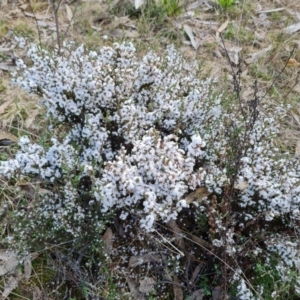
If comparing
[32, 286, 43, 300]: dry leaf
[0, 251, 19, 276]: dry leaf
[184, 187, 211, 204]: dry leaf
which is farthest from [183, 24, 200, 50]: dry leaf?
[32, 286, 43, 300]: dry leaf

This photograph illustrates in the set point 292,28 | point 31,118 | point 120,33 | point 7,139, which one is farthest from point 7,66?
point 292,28

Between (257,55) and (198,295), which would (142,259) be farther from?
(257,55)

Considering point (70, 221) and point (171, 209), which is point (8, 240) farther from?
point (171, 209)

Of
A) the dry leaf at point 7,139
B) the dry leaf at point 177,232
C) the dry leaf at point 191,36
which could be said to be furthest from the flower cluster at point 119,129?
the dry leaf at point 191,36

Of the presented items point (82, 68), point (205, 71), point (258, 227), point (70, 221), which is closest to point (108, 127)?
point (82, 68)

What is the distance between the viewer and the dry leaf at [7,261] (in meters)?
2.39

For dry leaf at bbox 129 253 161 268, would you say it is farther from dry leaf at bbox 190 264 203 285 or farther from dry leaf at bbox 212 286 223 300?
dry leaf at bbox 212 286 223 300

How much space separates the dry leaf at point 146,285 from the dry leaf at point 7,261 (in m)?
0.63

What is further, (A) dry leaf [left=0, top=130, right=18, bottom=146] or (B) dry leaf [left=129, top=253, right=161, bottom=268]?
(A) dry leaf [left=0, top=130, right=18, bottom=146]

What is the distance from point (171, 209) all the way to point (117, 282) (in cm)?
48

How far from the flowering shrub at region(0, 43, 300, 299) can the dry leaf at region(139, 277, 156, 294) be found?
310mm

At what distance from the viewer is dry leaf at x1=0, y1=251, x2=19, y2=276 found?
239cm

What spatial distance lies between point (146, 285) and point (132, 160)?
631 mm

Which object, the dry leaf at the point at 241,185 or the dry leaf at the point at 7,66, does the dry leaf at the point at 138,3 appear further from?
the dry leaf at the point at 241,185
